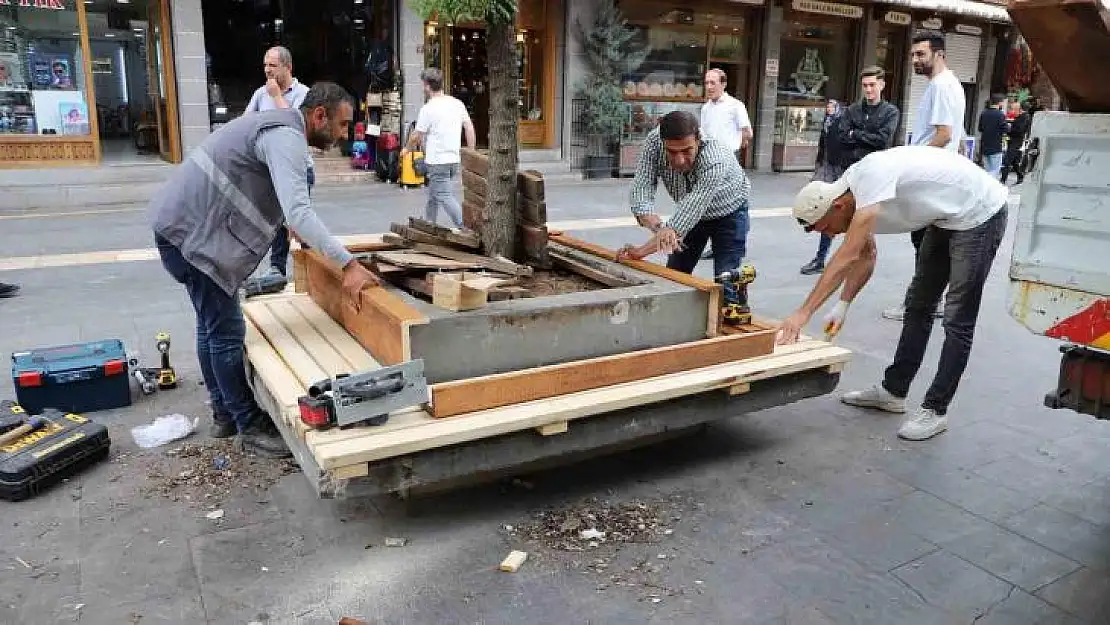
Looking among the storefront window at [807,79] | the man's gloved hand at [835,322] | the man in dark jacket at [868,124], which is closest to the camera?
the man's gloved hand at [835,322]

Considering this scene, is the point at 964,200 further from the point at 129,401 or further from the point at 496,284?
the point at 129,401

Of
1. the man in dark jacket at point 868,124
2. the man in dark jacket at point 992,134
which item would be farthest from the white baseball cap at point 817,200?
the man in dark jacket at point 992,134

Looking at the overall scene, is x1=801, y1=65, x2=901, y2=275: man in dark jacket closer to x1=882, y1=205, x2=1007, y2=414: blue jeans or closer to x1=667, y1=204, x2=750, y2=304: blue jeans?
x1=667, y1=204, x2=750, y2=304: blue jeans

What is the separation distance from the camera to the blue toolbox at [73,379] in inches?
160

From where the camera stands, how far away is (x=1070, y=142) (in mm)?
2916

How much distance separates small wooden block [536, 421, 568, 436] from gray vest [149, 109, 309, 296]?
4.79 ft

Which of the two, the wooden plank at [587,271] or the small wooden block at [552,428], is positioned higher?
the wooden plank at [587,271]

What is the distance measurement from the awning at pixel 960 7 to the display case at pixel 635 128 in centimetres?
644

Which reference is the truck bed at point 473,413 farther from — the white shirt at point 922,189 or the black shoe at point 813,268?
the black shoe at point 813,268

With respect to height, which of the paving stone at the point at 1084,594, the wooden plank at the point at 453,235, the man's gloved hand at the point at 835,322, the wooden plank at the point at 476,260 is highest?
the wooden plank at the point at 453,235

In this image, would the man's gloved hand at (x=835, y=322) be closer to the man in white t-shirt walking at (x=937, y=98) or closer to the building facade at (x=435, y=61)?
the man in white t-shirt walking at (x=937, y=98)

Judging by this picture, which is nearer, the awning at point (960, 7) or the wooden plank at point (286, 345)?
the wooden plank at point (286, 345)

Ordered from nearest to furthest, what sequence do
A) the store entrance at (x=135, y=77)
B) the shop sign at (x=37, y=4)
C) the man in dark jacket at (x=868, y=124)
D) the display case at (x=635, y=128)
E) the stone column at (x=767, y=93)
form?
the man in dark jacket at (x=868, y=124)
the shop sign at (x=37, y=4)
the store entrance at (x=135, y=77)
the display case at (x=635, y=128)
the stone column at (x=767, y=93)

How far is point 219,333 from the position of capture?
3770mm
